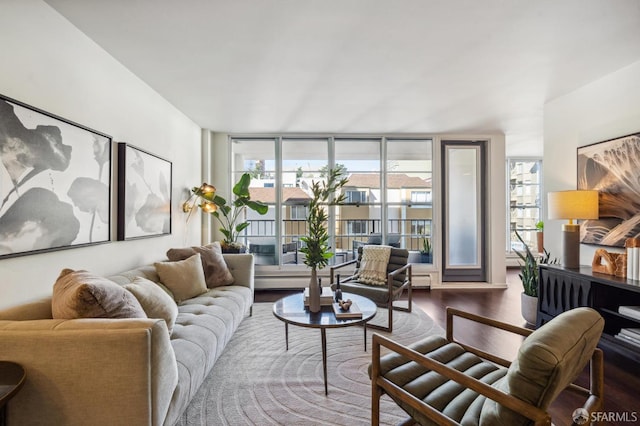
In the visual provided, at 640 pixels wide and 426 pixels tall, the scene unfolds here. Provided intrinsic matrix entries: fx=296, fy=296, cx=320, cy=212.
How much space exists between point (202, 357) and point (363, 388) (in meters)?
1.13

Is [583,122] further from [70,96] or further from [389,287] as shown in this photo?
[70,96]

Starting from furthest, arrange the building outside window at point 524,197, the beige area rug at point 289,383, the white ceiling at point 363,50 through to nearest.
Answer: the building outside window at point 524,197, the white ceiling at point 363,50, the beige area rug at point 289,383

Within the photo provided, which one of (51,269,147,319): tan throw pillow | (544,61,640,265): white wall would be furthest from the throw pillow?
(51,269,147,319): tan throw pillow

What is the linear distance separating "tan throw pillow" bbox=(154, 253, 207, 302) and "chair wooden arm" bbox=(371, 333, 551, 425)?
1.92 meters

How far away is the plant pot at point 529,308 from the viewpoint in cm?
335

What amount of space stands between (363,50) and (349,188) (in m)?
2.87

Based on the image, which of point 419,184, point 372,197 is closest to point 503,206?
point 419,184

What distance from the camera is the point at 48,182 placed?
1.84m

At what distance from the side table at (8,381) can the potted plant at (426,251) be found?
16.2 ft

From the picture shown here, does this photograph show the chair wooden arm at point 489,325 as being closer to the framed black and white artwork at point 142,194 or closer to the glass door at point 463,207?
the framed black and white artwork at point 142,194

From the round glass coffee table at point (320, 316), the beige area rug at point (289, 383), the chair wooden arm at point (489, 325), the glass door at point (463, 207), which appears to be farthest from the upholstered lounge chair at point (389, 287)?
the glass door at point (463, 207)

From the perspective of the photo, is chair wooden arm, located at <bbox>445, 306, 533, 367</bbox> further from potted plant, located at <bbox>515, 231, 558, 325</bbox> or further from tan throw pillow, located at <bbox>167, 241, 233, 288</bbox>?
tan throw pillow, located at <bbox>167, 241, 233, 288</bbox>

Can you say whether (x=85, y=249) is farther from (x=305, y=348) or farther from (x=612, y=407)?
(x=612, y=407)

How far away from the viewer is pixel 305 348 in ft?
8.89
